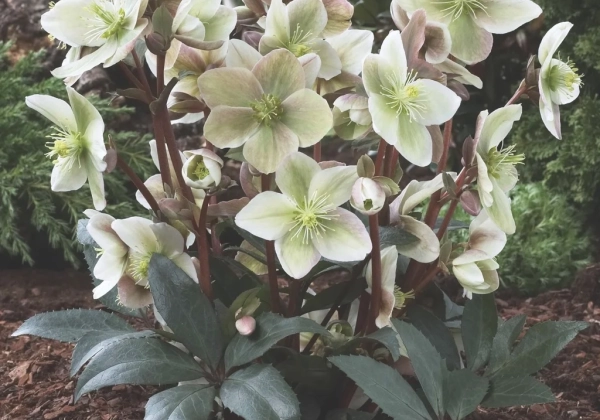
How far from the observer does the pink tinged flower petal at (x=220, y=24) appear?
0.76 m

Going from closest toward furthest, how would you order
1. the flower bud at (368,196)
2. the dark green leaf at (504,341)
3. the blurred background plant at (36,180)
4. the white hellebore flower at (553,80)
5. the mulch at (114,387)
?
the flower bud at (368,196)
the white hellebore flower at (553,80)
the dark green leaf at (504,341)
the mulch at (114,387)
the blurred background plant at (36,180)

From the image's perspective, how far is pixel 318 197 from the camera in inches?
29.5

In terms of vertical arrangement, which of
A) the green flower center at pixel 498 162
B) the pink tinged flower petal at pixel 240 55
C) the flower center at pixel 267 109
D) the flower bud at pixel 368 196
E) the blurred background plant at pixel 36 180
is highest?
the pink tinged flower petal at pixel 240 55

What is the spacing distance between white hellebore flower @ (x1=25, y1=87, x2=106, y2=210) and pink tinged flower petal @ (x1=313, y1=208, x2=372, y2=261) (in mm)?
244

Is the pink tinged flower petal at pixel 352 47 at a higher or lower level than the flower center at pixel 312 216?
higher

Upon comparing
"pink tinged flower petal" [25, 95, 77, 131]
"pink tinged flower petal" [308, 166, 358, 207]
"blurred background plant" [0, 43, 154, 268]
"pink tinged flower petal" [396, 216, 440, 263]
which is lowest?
"blurred background plant" [0, 43, 154, 268]

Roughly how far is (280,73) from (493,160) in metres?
0.26

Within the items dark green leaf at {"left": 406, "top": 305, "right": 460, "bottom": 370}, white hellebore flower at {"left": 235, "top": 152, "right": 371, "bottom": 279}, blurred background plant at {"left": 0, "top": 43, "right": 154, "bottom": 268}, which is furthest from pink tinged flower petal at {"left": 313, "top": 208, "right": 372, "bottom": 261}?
blurred background plant at {"left": 0, "top": 43, "right": 154, "bottom": 268}

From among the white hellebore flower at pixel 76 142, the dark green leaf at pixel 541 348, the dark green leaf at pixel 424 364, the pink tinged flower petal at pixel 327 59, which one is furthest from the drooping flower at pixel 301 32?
the dark green leaf at pixel 541 348

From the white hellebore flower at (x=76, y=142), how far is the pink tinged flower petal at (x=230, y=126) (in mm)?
123

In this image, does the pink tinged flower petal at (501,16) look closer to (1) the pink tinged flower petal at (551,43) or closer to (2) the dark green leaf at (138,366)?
(1) the pink tinged flower petal at (551,43)

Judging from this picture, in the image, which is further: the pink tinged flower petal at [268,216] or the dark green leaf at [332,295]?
the dark green leaf at [332,295]

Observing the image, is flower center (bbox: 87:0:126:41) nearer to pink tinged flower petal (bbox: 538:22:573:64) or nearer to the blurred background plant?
pink tinged flower petal (bbox: 538:22:573:64)

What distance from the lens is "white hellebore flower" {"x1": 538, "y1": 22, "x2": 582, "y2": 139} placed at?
2.57 ft
